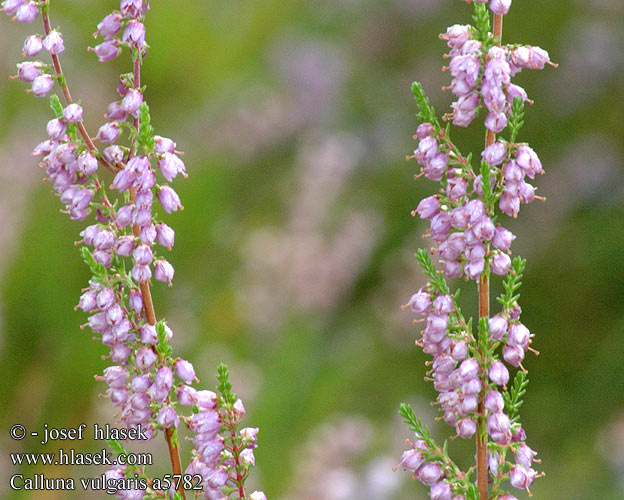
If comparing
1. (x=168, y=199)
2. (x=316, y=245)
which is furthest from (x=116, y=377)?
(x=316, y=245)

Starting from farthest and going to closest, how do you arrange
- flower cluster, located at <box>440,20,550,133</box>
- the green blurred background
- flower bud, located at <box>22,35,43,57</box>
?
the green blurred background
flower bud, located at <box>22,35,43,57</box>
flower cluster, located at <box>440,20,550,133</box>

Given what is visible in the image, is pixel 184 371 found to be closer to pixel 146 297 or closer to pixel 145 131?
pixel 146 297

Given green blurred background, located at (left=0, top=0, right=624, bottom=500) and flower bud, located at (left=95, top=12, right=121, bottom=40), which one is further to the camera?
green blurred background, located at (left=0, top=0, right=624, bottom=500)

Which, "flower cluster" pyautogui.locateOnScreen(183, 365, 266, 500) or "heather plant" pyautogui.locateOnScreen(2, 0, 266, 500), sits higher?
"heather plant" pyautogui.locateOnScreen(2, 0, 266, 500)

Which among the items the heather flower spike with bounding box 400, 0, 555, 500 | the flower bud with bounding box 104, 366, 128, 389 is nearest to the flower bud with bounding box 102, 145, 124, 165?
the flower bud with bounding box 104, 366, 128, 389

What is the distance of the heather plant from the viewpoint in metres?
0.92

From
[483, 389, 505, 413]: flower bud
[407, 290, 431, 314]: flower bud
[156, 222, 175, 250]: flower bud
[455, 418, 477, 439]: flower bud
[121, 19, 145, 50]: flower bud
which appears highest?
[121, 19, 145, 50]: flower bud

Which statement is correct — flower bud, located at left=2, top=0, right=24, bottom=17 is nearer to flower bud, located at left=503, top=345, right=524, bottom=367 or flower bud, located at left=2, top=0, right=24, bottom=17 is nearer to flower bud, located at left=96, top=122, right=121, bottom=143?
flower bud, located at left=96, top=122, right=121, bottom=143

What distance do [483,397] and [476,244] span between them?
178mm

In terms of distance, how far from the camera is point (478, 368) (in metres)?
0.93

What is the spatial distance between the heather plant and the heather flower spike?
0.70 ft

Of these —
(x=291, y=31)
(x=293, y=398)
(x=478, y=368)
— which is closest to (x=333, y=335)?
(x=293, y=398)

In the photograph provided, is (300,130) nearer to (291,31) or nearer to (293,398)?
(291,31)

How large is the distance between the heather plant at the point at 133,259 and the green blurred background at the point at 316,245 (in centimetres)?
96
